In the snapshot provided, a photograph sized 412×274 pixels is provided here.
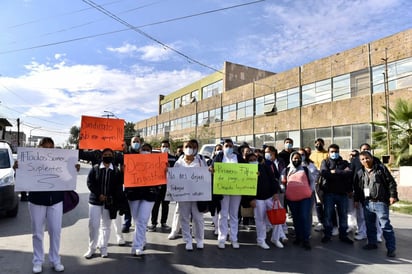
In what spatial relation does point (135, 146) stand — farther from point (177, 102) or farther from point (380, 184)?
point (177, 102)

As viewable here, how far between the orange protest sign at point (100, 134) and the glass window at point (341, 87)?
20623mm

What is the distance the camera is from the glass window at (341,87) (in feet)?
75.8

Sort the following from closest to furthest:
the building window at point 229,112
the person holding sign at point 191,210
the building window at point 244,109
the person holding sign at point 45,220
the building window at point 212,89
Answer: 1. the person holding sign at point 45,220
2. the person holding sign at point 191,210
3. the building window at point 244,109
4. the building window at point 229,112
5. the building window at point 212,89

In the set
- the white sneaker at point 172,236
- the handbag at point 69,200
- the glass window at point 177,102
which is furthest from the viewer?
the glass window at point 177,102

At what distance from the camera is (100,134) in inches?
251

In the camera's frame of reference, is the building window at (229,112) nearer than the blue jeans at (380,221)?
No

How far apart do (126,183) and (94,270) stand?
1.41 metres

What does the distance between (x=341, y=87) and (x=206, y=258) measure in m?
21.5

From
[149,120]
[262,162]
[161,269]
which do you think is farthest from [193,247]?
[149,120]

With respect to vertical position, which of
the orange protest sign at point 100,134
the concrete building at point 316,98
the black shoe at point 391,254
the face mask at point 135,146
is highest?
the concrete building at point 316,98

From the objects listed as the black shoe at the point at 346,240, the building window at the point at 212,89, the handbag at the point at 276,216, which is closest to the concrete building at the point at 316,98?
the building window at the point at 212,89

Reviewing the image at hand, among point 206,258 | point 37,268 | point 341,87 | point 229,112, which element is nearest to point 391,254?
point 206,258

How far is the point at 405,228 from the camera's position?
8.51 meters

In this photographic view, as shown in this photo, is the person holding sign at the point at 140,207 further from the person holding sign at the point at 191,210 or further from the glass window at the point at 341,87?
the glass window at the point at 341,87
